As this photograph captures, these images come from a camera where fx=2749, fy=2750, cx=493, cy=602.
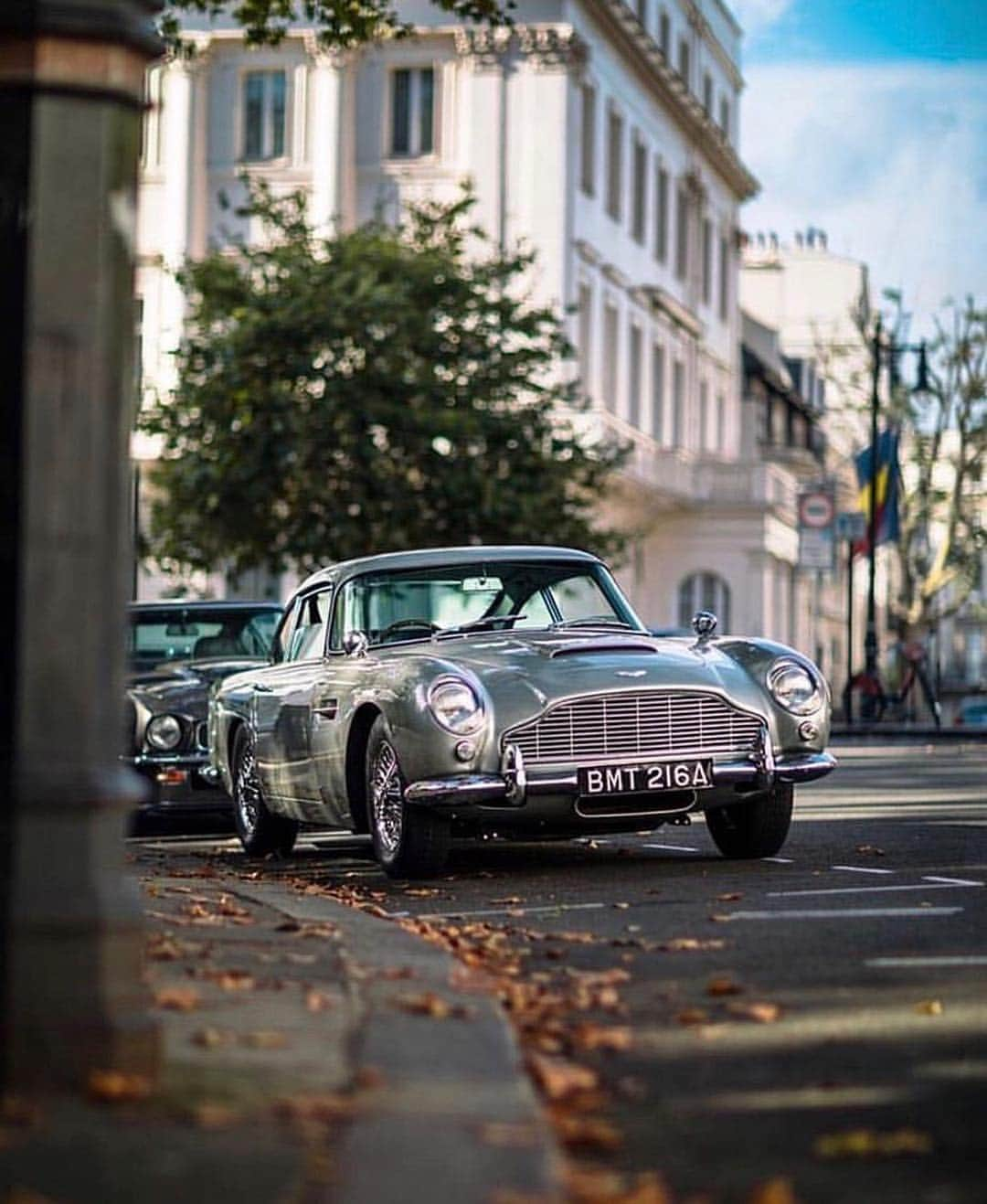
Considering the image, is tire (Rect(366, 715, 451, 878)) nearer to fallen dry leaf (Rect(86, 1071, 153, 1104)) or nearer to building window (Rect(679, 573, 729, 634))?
fallen dry leaf (Rect(86, 1071, 153, 1104))

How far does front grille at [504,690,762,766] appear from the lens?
13.1m

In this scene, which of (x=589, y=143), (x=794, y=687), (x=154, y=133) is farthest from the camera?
(x=589, y=143)

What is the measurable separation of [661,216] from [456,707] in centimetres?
6075

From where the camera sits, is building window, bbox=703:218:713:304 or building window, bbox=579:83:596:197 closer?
building window, bbox=579:83:596:197

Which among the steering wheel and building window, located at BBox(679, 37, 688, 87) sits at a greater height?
building window, located at BBox(679, 37, 688, 87)

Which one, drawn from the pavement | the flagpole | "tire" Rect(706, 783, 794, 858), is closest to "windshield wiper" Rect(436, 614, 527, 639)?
"tire" Rect(706, 783, 794, 858)

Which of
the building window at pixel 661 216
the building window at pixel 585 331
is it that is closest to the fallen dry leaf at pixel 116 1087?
the building window at pixel 585 331

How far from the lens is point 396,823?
1352 centimetres

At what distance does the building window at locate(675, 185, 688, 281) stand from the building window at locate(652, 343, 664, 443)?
12.8ft

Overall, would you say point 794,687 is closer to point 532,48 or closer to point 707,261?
point 532,48

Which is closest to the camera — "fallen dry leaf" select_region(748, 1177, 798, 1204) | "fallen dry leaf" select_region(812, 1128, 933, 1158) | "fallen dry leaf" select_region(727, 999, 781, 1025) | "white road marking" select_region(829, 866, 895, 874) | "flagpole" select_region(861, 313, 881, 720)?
"fallen dry leaf" select_region(748, 1177, 798, 1204)

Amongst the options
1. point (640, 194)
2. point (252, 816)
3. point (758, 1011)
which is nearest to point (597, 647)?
point (252, 816)

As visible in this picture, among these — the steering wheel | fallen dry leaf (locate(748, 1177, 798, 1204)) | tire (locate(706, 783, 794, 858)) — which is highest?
the steering wheel

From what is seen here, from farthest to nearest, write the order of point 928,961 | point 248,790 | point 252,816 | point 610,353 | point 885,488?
point 610,353 < point 885,488 < point 248,790 < point 252,816 < point 928,961
